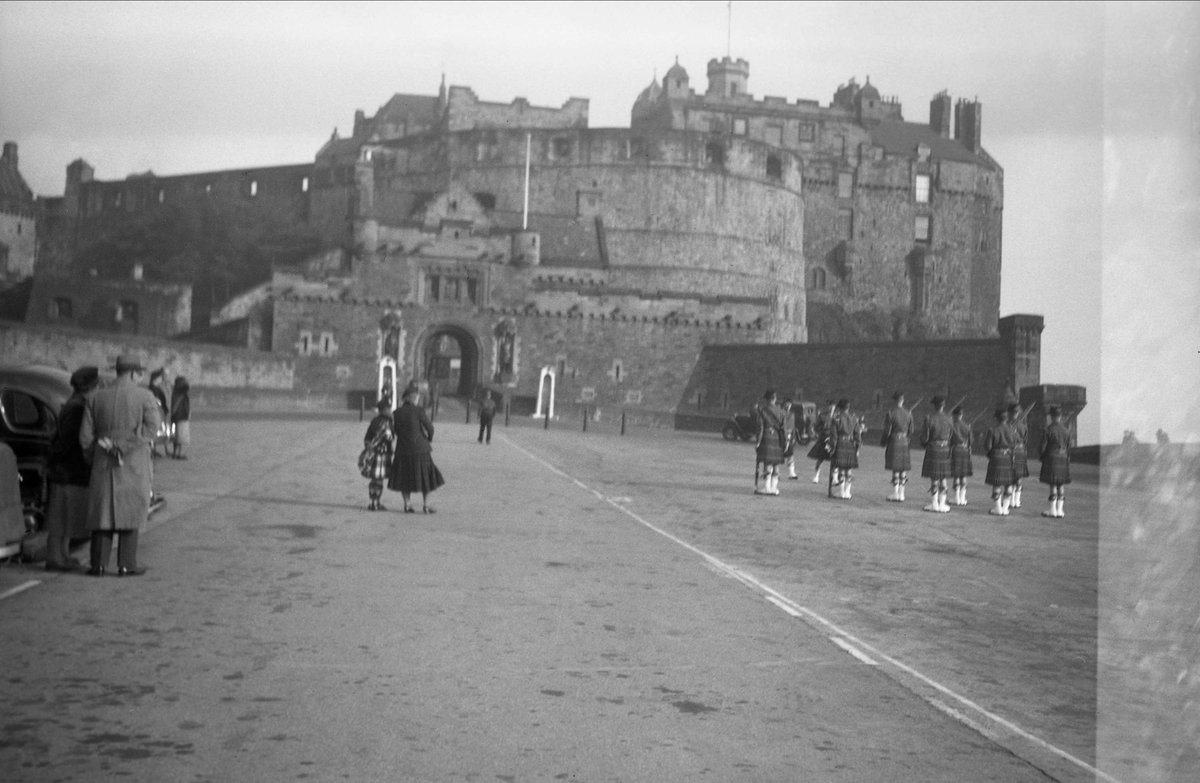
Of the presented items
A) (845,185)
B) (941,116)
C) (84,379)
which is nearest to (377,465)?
(84,379)

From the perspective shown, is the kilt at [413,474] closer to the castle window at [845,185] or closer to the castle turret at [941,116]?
the castle window at [845,185]

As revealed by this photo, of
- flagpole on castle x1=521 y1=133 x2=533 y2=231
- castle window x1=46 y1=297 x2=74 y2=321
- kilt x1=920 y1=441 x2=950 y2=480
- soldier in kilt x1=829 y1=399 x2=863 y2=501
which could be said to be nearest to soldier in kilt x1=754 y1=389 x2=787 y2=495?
soldier in kilt x1=829 y1=399 x2=863 y2=501

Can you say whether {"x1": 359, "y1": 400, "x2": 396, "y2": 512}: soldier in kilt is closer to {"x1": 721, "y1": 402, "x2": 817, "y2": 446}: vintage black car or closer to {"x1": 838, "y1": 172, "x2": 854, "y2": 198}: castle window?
{"x1": 721, "y1": 402, "x2": 817, "y2": 446}: vintage black car

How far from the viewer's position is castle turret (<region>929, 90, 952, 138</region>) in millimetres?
96688

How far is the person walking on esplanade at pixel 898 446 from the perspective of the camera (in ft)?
66.5

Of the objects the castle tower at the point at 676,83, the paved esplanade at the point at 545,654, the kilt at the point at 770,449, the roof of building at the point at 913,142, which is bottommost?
the paved esplanade at the point at 545,654

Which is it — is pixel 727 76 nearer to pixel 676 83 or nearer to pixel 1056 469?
pixel 676 83

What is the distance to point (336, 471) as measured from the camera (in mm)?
21109

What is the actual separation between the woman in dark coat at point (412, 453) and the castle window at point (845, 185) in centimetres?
7342

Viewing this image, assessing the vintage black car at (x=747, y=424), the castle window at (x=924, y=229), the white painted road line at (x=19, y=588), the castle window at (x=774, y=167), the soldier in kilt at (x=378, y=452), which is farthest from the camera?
the castle window at (x=924, y=229)

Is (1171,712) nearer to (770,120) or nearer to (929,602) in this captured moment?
(929,602)

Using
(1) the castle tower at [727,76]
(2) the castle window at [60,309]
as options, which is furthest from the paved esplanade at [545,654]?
(1) the castle tower at [727,76]

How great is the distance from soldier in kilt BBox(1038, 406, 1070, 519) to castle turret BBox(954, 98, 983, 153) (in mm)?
79413

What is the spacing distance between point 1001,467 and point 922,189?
236 feet
